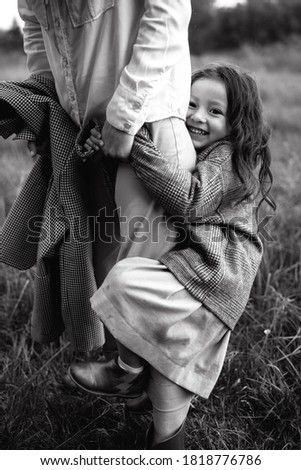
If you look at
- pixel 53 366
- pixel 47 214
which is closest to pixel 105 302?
pixel 47 214

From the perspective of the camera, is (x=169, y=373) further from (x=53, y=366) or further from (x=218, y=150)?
(x=53, y=366)

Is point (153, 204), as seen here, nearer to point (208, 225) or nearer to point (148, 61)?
point (208, 225)

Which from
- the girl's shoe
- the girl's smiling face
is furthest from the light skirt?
the girl's smiling face

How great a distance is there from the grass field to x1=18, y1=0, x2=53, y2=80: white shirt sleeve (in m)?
1.05

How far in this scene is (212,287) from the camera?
1.62 m

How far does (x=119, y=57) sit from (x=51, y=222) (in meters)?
0.58

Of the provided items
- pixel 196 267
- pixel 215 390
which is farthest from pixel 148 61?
pixel 215 390

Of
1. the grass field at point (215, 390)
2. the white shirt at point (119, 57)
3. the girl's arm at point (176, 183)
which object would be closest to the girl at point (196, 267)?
the girl's arm at point (176, 183)

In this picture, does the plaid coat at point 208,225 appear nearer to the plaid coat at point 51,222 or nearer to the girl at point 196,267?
the girl at point 196,267

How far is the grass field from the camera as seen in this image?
1.97 meters

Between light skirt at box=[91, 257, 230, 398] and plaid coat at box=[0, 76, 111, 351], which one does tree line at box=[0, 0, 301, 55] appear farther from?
light skirt at box=[91, 257, 230, 398]

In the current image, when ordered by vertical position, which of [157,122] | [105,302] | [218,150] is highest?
[157,122]

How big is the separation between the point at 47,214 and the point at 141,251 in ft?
1.33

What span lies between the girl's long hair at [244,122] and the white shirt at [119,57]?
0.16 meters
